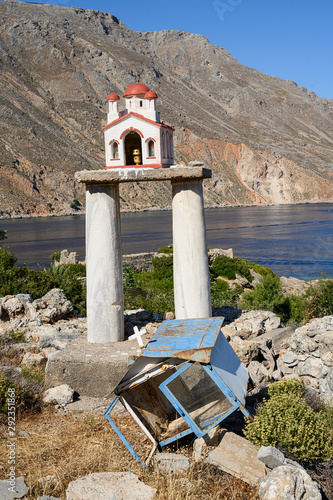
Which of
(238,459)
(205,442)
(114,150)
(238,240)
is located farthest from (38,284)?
(238,240)

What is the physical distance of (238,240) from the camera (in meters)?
72.8

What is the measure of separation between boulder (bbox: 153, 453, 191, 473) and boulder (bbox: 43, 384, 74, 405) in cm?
254

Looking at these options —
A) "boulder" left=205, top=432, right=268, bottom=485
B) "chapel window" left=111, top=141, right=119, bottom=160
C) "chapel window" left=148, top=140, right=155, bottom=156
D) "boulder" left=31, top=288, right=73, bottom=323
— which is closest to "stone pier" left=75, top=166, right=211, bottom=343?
"chapel window" left=148, top=140, right=155, bottom=156

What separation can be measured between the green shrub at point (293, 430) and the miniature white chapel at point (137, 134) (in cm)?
525

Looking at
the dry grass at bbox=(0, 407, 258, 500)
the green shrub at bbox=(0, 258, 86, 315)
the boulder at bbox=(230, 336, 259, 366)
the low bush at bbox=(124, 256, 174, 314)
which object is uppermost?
the green shrub at bbox=(0, 258, 86, 315)

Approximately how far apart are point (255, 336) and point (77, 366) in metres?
3.63

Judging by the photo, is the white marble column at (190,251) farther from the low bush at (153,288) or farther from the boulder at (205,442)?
the low bush at (153,288)

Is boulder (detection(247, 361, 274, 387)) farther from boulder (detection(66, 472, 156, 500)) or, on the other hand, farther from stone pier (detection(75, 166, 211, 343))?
boulder (detection(66, 472, 156, 500))

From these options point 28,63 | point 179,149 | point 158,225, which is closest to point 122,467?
point 158,225

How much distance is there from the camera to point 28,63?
155 m

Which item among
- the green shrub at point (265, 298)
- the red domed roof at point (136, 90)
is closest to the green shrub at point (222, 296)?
the green shrub at point (265, 298)

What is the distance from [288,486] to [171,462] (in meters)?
1.39

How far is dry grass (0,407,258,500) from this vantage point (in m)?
5.52

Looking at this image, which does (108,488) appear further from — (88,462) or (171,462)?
(171,462)
